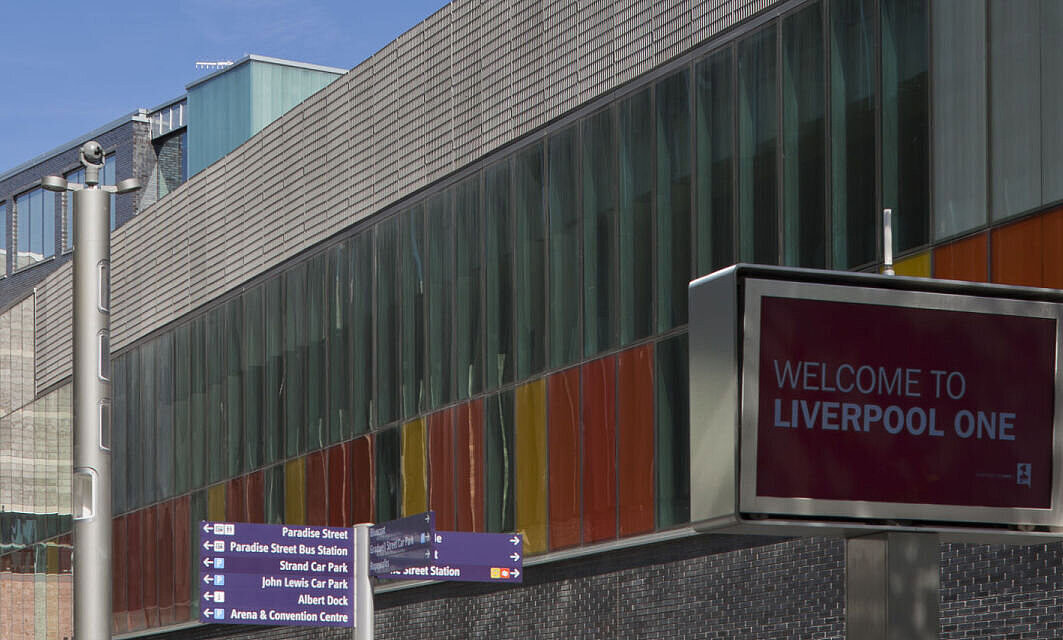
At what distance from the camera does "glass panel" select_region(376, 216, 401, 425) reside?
28.9 meters

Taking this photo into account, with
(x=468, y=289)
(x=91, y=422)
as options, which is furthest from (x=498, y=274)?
(x=91, y=422)

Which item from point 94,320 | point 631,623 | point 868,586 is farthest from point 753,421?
point 631,623

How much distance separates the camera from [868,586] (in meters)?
5.02

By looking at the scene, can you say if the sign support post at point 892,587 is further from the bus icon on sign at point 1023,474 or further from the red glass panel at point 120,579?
the red glass panel at point 120,579

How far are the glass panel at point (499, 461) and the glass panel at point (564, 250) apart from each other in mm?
1494

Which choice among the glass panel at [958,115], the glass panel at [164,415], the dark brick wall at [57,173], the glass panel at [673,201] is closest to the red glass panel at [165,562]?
the glass panel at [164,415]

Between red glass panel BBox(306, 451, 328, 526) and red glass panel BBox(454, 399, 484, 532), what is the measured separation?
172 inches

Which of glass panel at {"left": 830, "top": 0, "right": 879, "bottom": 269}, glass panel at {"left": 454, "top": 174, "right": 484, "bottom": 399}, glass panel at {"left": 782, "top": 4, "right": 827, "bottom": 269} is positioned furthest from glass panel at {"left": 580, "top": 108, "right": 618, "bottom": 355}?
glass panel at {"left": 830, "top": 0, "right": 879, "bottom": 269}

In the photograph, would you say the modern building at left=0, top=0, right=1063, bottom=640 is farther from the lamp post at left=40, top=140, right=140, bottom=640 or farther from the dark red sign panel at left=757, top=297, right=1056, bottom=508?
the dark red sign panel at left=757, top=297, right=1056, bottom=508

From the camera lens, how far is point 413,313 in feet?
93.5

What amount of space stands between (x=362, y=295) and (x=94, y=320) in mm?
18668

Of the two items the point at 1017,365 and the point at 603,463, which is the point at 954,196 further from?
the point at 1017,365

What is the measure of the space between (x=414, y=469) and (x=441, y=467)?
0.80 meters

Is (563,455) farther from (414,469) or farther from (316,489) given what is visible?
(316,489)
